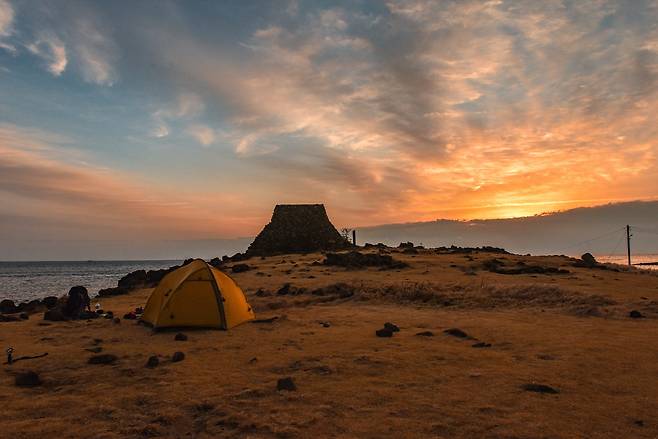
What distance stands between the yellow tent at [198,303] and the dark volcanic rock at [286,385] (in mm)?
6049

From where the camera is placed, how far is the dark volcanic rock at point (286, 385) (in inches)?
293

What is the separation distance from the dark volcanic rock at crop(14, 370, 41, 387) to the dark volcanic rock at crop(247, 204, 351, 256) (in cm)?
4042

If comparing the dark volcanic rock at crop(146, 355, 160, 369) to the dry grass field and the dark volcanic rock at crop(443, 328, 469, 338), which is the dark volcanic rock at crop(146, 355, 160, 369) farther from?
the dark volcanic rock at crop(443, 328, 469, 338)

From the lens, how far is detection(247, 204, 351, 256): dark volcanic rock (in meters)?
50.3

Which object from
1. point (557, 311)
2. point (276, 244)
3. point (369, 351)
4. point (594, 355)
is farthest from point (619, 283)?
point (276, 244)

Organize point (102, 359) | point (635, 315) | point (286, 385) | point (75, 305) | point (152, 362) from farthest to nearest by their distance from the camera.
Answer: point (75, 305) → point (635, 315) → point (102, 359) → point (152, 362) → point (286, 385)

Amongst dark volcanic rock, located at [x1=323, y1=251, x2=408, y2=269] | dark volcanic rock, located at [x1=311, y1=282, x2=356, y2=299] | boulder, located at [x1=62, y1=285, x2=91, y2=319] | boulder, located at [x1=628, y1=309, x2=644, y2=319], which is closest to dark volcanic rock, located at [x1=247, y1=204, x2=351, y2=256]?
dark volcanic rock, located at [x1=323, y1=251, x2=408, y2=269]

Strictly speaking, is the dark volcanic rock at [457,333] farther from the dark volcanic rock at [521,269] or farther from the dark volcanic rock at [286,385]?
the dark volcanic rock at [521,269]

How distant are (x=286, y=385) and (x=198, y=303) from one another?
689cm

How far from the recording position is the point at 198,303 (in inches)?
534

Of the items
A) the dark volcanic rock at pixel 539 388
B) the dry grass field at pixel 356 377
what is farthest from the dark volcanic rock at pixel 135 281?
the dark volcanic rock at pixel 539 388

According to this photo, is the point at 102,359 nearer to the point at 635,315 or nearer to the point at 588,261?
the point at 635,315

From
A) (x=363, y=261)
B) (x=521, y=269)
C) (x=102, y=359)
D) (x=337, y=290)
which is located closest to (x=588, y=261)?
(x=521, y=269)

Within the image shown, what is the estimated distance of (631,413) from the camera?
6.30 m
